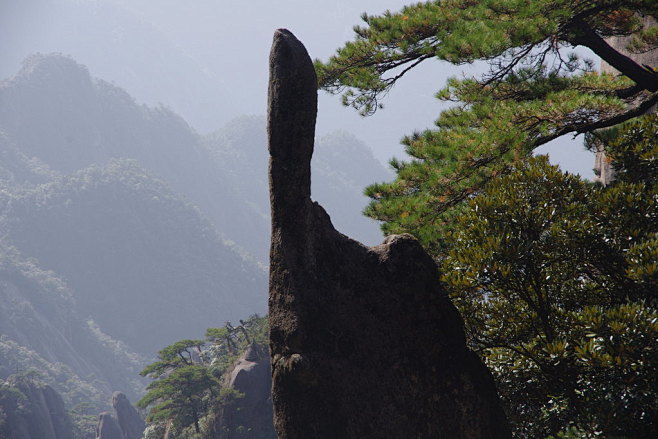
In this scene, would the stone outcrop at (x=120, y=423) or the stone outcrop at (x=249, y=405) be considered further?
the stone outcrop at (x=120, y=423)

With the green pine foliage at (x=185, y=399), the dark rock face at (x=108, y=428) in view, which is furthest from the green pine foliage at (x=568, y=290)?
the dark rock face at (x=108, y=428)

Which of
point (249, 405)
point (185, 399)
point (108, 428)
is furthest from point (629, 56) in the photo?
point (108, 428)

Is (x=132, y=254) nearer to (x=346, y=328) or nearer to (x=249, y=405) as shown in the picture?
(x=249, y=405)

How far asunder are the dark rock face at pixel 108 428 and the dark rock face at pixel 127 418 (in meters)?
1.33

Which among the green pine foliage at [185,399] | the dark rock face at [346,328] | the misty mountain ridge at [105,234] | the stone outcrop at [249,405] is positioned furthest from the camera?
the misty mountain ridge at [105,234]

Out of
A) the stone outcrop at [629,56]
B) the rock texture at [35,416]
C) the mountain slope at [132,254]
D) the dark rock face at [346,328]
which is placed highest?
the mountain slope at [132,254]

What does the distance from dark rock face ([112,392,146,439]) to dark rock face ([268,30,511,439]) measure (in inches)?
2081

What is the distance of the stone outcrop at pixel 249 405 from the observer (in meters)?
32.1

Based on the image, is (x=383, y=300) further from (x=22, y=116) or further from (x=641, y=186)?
(x=22, y=116)

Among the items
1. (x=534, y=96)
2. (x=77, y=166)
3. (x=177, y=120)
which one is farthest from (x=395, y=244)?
(x=177, y=120)

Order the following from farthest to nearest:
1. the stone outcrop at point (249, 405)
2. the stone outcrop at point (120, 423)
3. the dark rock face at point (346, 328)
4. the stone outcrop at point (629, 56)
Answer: the stone outcrop at point (120, 423) → the stone outcrop at point (249, 405) → the stone outcrop at point (629, 56) → the dark rock face at point (346, 328)

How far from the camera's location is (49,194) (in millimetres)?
114688

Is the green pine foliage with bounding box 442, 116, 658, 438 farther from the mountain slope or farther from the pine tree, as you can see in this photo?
the mountain slope

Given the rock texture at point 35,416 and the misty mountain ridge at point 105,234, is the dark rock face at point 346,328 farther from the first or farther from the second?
the misty mountain ridge at point 105,234
